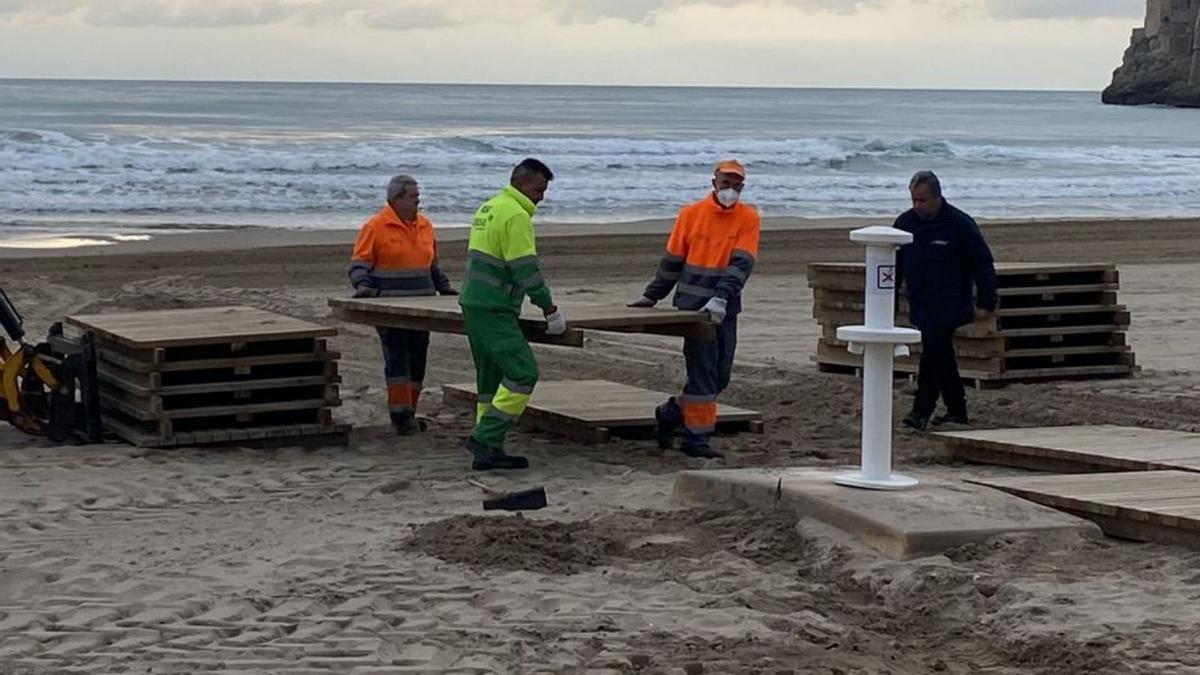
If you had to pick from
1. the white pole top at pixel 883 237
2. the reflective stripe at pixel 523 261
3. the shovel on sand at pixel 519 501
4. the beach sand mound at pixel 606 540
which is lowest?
the shovel on sand at pixel 519 501

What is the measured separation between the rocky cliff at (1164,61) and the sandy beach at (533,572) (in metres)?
122

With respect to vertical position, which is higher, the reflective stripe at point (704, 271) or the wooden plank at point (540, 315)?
the reflective stripe at point (704, 271)

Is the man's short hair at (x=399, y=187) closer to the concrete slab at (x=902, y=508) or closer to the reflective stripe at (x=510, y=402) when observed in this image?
the reflective stripe at (x=510, y=402)

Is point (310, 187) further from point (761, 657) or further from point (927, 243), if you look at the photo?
point (761, 657)

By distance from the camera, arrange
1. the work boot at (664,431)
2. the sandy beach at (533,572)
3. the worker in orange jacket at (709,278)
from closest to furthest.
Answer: the sandy beach at (533,572), the worker in orange jacket at (709,278), the work boot at (664,431)

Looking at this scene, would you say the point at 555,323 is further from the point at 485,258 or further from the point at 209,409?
the point at 209,409

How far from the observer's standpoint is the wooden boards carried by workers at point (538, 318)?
10242mm

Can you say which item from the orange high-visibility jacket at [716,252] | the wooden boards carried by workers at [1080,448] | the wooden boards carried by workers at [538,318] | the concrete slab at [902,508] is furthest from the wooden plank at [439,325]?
the wooden boards carried by workers at [1080,448]

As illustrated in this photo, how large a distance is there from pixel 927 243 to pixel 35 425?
565cm

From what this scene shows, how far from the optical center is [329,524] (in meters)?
8.77

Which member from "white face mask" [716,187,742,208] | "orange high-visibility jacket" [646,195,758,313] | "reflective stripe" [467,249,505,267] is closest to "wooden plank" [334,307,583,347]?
"reflective stripe" [467,249,505,267]

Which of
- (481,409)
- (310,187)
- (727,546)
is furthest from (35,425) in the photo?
(310,187)

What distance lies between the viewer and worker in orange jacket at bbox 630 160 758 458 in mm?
10477

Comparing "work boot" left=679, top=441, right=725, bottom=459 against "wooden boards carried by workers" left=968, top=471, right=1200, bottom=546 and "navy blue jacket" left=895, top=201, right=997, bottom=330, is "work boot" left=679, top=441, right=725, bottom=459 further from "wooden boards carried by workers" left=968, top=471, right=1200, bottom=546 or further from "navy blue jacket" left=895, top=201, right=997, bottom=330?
"wooden boards carried by workers" left=968, top=471, right=1200, bottom=546
